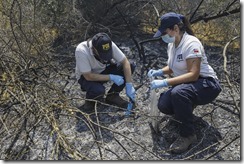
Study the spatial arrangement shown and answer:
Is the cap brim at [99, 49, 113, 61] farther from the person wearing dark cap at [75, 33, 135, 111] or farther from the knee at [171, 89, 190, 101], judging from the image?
the knee at [171, 89, 190, 101]

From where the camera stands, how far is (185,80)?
9.77ft

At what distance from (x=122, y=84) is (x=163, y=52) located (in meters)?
1.33

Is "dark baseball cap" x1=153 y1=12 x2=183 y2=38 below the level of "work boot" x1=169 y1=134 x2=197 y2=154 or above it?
above

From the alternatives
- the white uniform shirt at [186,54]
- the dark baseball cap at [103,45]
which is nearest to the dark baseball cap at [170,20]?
the white uniform shirt at [186,54]

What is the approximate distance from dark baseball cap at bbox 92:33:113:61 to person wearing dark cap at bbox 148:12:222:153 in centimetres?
49

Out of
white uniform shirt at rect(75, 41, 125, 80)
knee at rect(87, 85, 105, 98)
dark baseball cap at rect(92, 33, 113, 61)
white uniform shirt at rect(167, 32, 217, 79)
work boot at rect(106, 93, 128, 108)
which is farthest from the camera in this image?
work boot at rect(106, 93, 128, 108)

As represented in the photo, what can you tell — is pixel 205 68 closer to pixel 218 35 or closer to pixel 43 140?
pixel 43 140

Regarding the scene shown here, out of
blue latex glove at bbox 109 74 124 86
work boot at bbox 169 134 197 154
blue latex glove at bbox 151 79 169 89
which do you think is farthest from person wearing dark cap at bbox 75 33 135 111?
work boot at bbox 169 134 197 154

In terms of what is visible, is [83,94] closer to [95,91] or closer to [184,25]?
[95,91]

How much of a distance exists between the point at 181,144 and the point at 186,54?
2.28ft

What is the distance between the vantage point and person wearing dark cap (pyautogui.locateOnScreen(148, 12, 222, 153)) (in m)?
2.95

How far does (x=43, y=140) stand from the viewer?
3299 mm

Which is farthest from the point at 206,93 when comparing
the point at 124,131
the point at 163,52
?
the point at 163,52

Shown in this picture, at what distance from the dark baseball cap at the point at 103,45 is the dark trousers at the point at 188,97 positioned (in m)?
0.68
